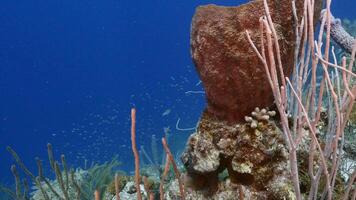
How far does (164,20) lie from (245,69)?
164 feet

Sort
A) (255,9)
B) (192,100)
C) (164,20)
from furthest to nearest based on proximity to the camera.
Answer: (164,20), (192,100), (255,9)

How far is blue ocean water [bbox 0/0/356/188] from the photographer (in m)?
43.3

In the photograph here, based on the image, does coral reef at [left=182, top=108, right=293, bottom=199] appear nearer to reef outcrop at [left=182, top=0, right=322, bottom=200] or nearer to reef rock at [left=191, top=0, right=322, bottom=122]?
reef outcrop at [left=182, top=0, right=322, bottom=200]

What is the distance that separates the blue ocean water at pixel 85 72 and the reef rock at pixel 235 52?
31.5 metres

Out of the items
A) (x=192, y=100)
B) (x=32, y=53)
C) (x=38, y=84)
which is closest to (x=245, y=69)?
(x=192, y=100)

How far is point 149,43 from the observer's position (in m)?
54.5

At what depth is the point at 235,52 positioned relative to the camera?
2816mm

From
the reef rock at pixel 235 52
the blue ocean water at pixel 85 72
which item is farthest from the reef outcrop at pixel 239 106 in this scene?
the blue ocean water at pixel 85 72

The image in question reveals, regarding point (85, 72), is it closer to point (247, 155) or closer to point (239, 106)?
point (239, 106)

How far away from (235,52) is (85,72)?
191 feet

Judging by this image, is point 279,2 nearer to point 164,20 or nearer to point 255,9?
point 255,9

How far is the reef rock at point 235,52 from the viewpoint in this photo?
110 inches

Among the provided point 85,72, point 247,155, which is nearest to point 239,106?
point 247,155

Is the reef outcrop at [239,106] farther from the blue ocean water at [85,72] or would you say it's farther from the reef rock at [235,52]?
the blue ocean water at [85,72]
